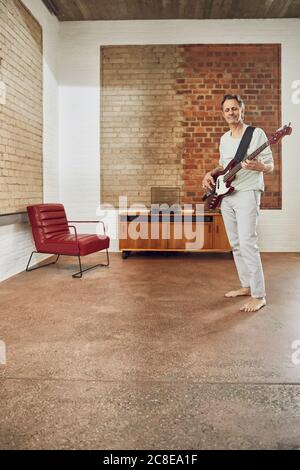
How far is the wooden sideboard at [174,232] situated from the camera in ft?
19.8

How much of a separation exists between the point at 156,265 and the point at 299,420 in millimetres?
4065

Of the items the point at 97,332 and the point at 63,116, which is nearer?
the point at 97,332

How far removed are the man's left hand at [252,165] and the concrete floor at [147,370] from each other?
3.51ft

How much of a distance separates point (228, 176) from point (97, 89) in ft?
14.2

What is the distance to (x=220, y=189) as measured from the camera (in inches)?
130

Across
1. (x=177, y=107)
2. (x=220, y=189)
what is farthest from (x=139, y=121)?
(x=220, y=189)

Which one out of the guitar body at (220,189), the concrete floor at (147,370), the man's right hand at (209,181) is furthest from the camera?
the man's right hand at (209,181)

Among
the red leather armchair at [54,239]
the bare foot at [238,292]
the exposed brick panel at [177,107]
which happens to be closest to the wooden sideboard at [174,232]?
the exposed brick panel at [177,107]

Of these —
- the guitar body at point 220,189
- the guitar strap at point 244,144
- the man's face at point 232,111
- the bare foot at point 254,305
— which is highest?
the man's face at point 232,111

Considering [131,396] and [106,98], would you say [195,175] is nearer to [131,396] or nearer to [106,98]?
[106,98]

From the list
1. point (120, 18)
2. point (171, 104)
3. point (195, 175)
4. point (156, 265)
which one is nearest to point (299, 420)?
point (156, 265)

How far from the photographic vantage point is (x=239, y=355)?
7.28 ft

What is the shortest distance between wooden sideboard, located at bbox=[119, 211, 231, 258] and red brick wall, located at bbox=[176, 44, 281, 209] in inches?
32.3
